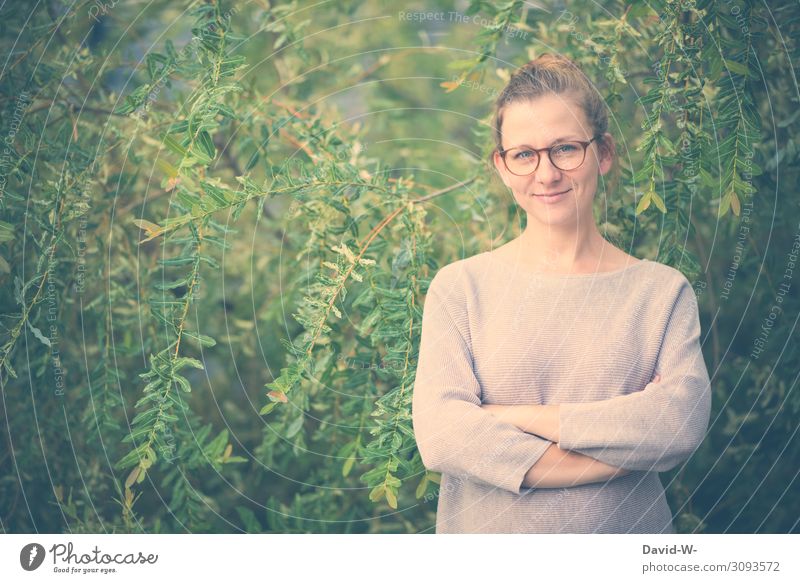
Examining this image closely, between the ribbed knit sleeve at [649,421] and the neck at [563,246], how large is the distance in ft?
0.83

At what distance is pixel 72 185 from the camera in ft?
6.04

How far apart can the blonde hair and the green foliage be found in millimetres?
134

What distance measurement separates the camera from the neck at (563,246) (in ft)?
5.03

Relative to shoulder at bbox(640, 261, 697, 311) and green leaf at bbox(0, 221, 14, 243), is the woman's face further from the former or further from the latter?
green leaf at bbox(0, 221, 14, 243)

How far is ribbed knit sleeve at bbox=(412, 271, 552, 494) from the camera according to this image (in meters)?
1.38

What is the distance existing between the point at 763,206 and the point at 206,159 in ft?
4.41

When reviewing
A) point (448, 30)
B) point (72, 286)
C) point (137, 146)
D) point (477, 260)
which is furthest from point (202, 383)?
point (448, 30)

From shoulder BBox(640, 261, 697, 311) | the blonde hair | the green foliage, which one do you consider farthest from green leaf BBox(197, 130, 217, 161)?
shoulder BBox(640, 261, 697, 311)

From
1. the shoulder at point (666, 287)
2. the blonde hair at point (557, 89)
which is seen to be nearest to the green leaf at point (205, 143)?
the blonde hair at point (557, 89)

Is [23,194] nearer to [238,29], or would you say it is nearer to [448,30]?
[238,29]

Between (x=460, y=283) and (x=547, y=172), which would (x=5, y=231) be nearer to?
(x=460, y=283)
